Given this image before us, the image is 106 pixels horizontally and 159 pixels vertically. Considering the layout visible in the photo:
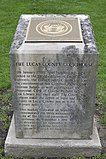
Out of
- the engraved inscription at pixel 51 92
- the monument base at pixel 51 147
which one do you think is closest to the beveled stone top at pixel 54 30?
the engraved inscription at pixel 51 92

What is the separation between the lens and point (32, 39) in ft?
14.3

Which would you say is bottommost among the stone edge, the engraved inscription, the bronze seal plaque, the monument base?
the monument base

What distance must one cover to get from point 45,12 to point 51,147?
6372 millimetres

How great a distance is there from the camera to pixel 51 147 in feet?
15.7

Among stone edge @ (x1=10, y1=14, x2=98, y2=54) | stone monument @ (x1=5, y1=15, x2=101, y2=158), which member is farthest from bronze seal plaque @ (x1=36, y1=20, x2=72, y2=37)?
stone edge @ (x1=10, y1=14, x2=98, y2=54)

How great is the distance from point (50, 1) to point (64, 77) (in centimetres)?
752

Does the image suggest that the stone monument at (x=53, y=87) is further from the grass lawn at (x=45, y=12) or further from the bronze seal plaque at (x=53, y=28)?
the grass lawn at (x=45, y=12)

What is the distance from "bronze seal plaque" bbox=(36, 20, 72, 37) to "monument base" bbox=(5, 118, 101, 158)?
148 cm

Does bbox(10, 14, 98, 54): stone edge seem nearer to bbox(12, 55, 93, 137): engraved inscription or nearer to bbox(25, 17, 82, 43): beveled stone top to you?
bbox(25, 17, 82, 43): beveled stone top

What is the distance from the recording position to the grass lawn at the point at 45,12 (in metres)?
7.56

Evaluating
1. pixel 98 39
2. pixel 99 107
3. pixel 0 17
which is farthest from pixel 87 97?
pixel 0 17

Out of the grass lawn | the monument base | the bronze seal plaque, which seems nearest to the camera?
the bronze seal plaque

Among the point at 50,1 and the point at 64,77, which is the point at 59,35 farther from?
the point at 50,1

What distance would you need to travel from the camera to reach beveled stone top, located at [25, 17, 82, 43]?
438cm
